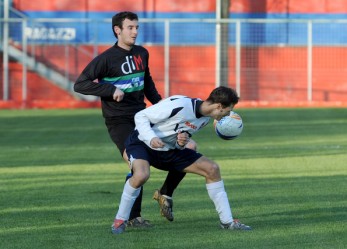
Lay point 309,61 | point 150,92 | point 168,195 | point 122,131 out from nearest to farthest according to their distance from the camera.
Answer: point 168,195 → point 122,131 → point 150,92 → point 309,61

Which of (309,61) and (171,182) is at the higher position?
(309,61)

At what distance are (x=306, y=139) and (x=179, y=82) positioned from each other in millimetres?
13140

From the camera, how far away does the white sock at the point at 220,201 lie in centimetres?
925

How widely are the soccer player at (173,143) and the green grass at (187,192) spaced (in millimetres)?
243

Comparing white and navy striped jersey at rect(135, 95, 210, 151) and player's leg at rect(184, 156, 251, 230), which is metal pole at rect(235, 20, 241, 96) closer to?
player's leg at rect(184, 156, 251, 230)

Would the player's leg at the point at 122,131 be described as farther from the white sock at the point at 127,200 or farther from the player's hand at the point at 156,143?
the player's hand at the point at 156,143

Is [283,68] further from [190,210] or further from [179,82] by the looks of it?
[190,210]

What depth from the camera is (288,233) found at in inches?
354

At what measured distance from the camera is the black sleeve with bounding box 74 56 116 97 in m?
9.62

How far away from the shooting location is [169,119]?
909 cm

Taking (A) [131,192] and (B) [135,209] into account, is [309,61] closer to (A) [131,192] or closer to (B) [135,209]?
(B) [135,209]

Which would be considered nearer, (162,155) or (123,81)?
(162,155)

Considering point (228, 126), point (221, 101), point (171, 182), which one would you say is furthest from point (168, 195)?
point (221, 101)

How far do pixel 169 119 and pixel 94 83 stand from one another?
0.94 m
